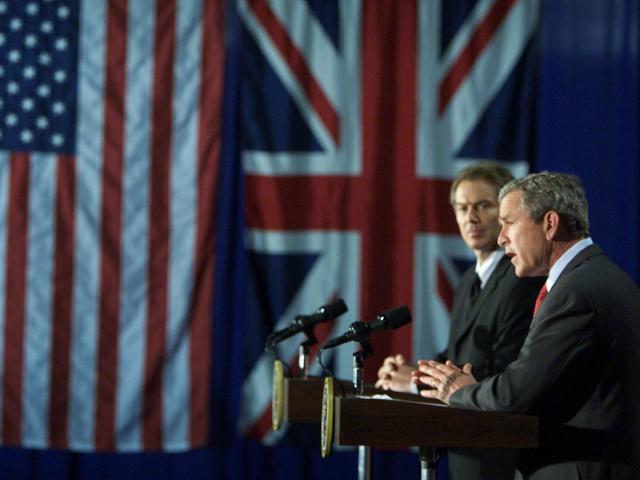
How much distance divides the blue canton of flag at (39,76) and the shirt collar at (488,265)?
2.54 m

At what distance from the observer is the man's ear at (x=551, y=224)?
2.39 meters

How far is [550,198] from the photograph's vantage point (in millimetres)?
2402

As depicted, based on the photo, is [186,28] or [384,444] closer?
[384,444]

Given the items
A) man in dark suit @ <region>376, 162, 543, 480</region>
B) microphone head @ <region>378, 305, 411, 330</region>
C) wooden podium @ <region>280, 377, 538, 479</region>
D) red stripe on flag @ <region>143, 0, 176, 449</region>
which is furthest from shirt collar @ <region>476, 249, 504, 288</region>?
red stripe on flag @ <region>143, 0, 176, 449</region>

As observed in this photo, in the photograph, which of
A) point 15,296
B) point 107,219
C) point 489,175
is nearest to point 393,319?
point 489,175

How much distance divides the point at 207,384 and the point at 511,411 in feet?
9.28

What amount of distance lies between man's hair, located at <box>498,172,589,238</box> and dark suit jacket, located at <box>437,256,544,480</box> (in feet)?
1.82

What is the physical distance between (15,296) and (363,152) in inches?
74.6

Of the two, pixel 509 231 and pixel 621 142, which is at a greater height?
pixel 621 142

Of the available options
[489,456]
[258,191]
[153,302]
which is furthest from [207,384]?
[489,456]

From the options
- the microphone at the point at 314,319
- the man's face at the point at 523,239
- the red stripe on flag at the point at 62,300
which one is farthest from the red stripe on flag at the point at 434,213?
the man's face at the point at 523,239

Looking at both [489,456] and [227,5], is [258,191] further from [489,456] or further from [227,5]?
[489,456]

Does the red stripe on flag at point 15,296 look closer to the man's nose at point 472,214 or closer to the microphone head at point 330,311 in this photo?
the microphone head at point 330,311

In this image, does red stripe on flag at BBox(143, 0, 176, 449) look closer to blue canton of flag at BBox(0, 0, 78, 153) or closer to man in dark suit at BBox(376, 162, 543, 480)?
blue canton of flag at BBox(0, 0, 78, 153)
